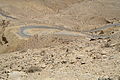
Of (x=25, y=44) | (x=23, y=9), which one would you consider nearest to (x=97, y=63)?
(x=25, y=44)

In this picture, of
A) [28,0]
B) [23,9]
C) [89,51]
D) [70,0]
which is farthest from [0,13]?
[89,51]

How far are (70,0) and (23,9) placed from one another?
73.3ft

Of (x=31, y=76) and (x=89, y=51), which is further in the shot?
(x=89, y=51)

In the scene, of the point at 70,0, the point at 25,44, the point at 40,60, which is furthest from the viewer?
the point at 70,0

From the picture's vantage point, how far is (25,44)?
28391 mm

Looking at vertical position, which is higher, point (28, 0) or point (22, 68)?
point (28, 0)

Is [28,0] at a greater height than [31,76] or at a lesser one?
greater

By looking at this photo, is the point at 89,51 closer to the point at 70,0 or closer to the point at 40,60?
the point at 40,60

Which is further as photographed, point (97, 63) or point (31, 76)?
point (97, 63)

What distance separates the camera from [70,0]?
8069 cm

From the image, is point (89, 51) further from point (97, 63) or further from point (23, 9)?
point (23, 9)

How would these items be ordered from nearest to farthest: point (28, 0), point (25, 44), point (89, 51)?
1. point (89, 51)
2. point (25, 44)
3. point (28, 0)

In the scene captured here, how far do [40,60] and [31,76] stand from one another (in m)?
2.82

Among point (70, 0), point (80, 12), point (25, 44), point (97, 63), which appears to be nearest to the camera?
point (97, 63)
